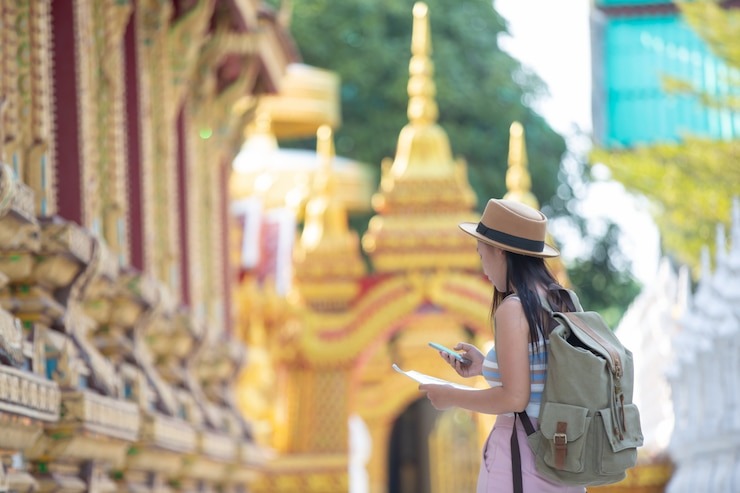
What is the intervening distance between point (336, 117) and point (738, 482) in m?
15.4

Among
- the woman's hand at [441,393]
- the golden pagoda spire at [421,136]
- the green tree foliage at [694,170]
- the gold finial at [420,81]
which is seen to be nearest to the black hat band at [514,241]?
the woman's hand at [441,393]

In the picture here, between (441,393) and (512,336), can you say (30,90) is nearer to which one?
(441,393)

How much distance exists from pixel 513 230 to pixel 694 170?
46.7 ft

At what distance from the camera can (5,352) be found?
752 centimetres

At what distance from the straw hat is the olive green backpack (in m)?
0.32

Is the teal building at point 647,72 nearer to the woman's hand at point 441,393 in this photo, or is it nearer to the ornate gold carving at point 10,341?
the ornate gold carving at point 10,341

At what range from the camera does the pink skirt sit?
5.71 meters

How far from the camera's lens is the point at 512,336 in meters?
5.70

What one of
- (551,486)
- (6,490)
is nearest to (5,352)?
(6,490)

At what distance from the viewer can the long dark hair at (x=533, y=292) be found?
575 cm

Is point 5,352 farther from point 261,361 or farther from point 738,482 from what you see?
point 261,361

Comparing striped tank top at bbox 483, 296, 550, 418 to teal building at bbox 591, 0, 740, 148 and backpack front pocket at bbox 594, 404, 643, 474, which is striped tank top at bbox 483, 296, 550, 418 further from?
teal building at bbox 591, 0, 740, 148

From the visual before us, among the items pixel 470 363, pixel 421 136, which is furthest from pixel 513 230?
pixel 421 136

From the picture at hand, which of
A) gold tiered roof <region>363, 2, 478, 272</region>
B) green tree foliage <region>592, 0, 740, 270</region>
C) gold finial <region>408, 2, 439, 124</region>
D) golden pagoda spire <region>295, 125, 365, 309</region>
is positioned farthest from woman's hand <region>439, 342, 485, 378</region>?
gold finial <region>408, 2, 439, 124</region>
